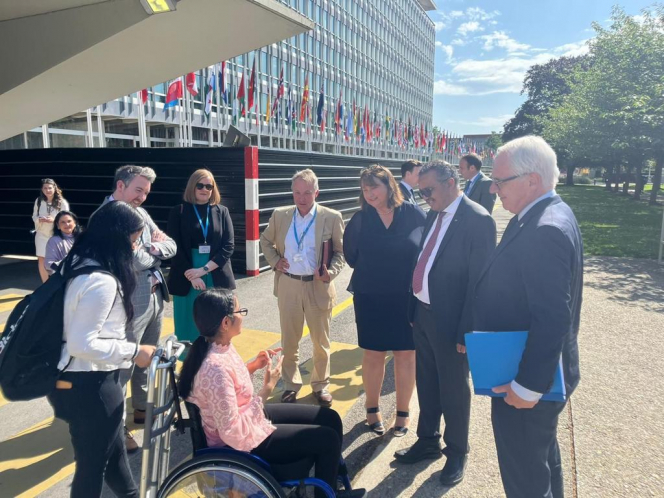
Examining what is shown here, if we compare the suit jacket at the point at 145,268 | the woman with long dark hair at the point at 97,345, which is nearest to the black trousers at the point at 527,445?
the woman with long dark hair at the point at 97,345

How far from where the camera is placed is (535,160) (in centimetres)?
205

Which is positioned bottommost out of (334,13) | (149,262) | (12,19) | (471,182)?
(149,262)

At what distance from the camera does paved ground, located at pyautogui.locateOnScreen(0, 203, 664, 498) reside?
2865mm

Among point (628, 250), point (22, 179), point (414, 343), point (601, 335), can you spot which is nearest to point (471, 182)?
point (601, 335)

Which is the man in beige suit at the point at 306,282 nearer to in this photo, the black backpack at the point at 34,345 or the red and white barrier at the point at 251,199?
the black backpack at the point at 34,345

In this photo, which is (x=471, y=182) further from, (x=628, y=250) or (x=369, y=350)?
(x=628, y=250)

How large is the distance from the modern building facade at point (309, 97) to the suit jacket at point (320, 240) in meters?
2.04

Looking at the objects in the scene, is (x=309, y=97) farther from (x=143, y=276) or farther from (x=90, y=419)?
(x=90, y=419)

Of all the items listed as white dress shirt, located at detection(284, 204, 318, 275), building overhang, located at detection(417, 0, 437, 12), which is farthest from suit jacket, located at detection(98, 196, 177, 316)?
building overhang, located at detection(417, 0, 437, 12)

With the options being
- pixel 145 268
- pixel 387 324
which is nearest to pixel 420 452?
pixel 387 324

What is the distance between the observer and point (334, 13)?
49.1 meters

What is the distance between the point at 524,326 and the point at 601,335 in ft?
14.6

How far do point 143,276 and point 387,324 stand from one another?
72.2 inches

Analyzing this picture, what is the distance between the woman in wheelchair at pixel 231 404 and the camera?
2098 mm
